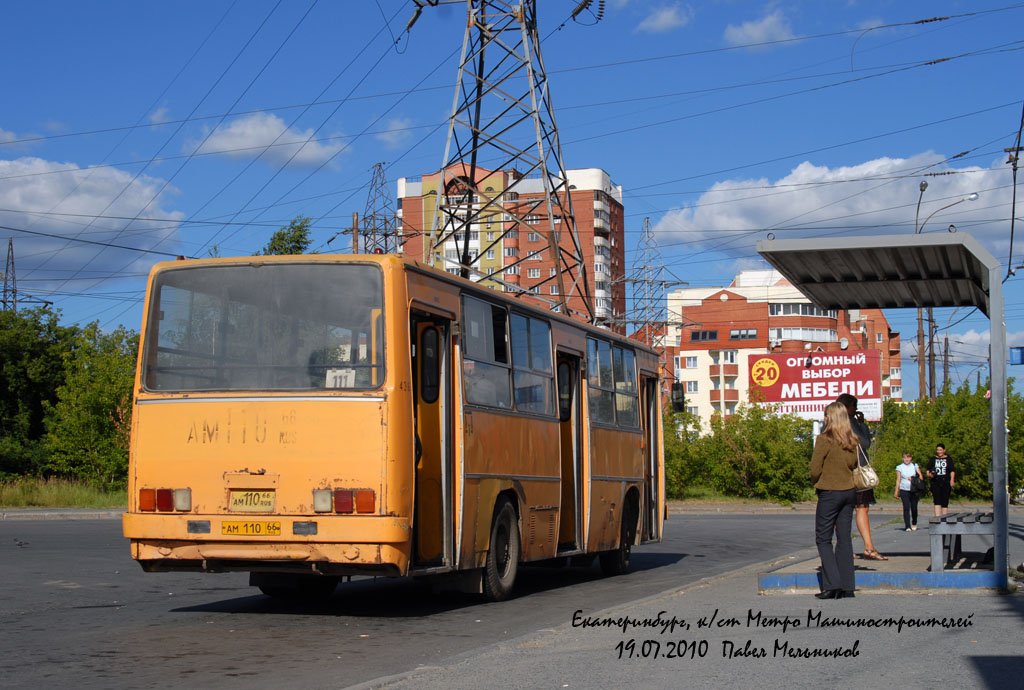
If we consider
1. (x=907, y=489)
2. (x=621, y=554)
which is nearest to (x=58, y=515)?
(x=621, y=554)

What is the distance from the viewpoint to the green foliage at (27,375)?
55.0m

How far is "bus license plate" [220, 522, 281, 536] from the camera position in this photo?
418 inches

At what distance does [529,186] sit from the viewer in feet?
415

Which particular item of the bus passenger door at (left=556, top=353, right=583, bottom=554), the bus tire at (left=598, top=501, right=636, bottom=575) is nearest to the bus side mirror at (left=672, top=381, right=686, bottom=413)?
the bus tire at (left=598, top=501, right=636, bottom=575)

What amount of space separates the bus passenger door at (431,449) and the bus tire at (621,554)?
6.08 meters

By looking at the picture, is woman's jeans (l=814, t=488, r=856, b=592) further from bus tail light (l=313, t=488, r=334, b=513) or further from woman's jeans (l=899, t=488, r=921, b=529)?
woman's jeans (l=899, t=488, r=921, b=529)

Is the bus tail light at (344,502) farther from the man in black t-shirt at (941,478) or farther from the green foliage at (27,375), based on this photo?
the green foliage at (27,375)

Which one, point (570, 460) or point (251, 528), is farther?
point (570, 460)

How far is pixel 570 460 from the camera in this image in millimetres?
15352

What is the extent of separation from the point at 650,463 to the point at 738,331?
118 meters

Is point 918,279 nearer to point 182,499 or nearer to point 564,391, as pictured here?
point 564,391

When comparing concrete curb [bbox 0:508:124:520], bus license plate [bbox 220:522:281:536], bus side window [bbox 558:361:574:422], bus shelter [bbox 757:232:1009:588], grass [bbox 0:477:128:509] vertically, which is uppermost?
bus shelter [bbox 757:232:1009:588]

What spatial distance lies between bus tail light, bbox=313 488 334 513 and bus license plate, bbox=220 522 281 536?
38 cm

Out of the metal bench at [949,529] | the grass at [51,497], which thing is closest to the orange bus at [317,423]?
the metal bench at [949,529]
